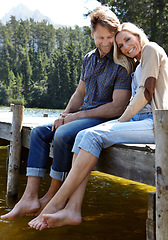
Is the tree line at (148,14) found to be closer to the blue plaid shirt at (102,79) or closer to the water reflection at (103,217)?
the water reflection at (103,217)

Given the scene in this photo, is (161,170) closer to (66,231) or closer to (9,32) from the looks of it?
(66,231)

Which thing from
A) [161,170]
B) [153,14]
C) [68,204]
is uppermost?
[153,14]

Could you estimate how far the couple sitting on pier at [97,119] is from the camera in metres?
2.42

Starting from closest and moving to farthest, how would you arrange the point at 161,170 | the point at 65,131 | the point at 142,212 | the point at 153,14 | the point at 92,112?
the point at 161,170
the point at 65,131
the point at 92,112
the point at 142,212
the point at 153,14

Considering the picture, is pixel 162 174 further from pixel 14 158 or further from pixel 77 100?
pixel 14 158

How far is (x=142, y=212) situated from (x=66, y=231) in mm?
1066

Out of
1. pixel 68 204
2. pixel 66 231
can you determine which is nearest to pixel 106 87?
pixel 68 204

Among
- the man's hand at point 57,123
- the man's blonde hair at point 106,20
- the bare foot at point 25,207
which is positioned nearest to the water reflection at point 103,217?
the bare foot at point 25,207

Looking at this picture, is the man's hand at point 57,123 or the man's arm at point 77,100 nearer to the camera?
the man's hand at point 57,123

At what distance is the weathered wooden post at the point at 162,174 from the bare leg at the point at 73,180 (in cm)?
57

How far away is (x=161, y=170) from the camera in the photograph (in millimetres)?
1982

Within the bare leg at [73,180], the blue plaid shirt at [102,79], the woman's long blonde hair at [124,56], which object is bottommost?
the bare leg at [73,180]

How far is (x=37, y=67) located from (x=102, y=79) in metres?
72.1

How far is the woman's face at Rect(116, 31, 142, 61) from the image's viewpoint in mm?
2830
